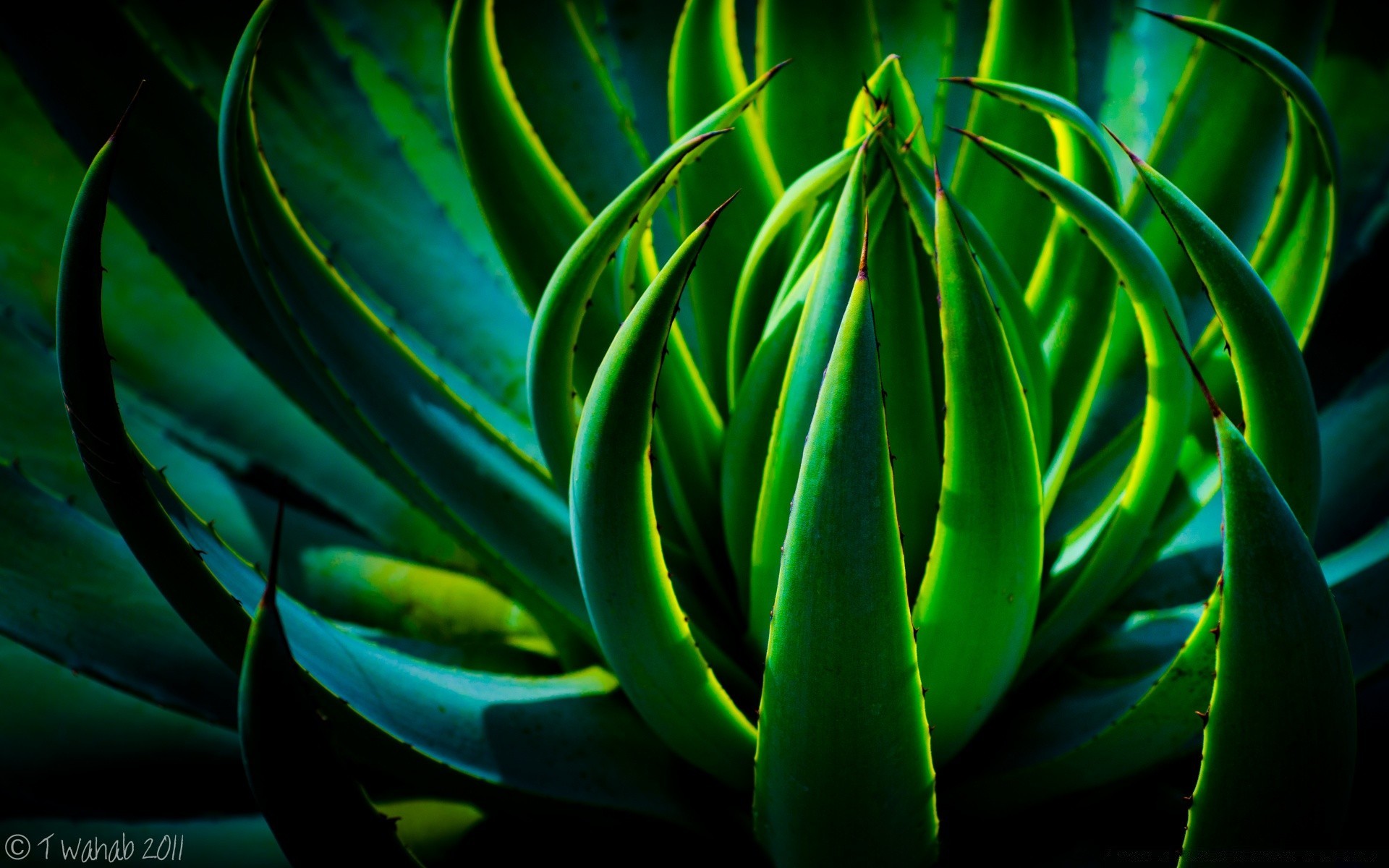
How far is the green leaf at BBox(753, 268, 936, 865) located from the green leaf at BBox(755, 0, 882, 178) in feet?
1.80

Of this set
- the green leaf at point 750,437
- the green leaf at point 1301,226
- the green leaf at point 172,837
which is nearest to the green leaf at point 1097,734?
the green leaf at point 750,437

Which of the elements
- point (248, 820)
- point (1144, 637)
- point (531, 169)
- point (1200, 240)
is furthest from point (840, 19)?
point (248, 820)

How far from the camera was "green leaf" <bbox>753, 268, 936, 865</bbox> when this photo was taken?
42 cm

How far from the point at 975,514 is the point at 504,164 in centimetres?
48

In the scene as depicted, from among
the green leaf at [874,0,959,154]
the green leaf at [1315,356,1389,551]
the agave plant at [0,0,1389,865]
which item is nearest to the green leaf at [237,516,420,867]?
the agave plant at [0,0,1389,865]

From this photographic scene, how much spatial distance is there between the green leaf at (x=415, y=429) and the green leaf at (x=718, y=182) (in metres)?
0.22

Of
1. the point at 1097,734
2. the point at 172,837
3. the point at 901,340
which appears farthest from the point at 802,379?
the point at 172,837

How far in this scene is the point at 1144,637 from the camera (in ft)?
2.42

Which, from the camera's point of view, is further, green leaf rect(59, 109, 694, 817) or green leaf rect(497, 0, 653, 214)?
green leaf rect(497, 0, 653, 214)

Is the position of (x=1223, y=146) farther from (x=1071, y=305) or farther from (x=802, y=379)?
(x=802, y=379)

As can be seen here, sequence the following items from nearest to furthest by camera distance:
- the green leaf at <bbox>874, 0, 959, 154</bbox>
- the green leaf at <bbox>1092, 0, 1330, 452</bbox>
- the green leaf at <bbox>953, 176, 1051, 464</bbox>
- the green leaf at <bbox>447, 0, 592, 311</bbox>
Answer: the green leaf at <bbox>953, 176, 1051, 464</bbox>
the green leaf at <bbox>447, 0, 592, 311</bbox>
the green leaf at <bbox>1092, 0, 1330, 452</bbox>
the green leaf at <bbox>874, 0, 959, 154</bbox>

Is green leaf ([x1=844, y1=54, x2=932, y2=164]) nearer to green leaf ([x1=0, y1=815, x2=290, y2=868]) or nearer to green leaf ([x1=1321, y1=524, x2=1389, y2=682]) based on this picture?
green leaf ([x1=1321, y1=524, x2=1389, y2=682])

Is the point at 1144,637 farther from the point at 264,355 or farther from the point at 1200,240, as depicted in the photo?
the point at 264,355

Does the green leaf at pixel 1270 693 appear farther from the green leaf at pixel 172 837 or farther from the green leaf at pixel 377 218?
the green leaf at pixel 377 218
